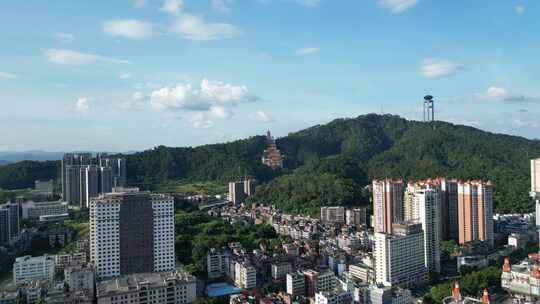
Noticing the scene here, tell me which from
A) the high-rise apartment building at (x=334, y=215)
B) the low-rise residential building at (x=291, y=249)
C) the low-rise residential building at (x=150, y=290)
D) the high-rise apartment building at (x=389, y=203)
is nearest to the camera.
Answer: the low-rise residential building at (x=150, y=290)

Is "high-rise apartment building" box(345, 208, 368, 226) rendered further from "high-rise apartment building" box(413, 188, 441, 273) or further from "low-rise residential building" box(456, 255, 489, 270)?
"low-rise residential building" box(456, 255, 489, 270)

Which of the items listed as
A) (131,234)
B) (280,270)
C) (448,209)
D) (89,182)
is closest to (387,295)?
(280,270)

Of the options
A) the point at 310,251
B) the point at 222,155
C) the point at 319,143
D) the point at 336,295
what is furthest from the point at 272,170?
the point at 336,295

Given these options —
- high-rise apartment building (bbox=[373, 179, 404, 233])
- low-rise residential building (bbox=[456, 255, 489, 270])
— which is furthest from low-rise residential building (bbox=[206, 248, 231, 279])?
low-rise residential building (bbox=[456, 255, 489, 270])

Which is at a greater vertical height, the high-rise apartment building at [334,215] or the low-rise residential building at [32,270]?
the high-rise apartment building at [334,215]

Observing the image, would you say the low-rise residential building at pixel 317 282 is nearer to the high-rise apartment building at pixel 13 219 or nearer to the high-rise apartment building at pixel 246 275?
the high-rise apartment building at pixel 246 275

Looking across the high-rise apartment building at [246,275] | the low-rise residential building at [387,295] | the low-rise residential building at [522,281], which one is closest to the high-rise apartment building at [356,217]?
the low-rise residential building at [522,281]
